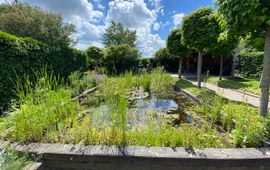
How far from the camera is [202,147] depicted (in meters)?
2.23

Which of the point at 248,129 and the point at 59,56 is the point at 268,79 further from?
the point at 59,56

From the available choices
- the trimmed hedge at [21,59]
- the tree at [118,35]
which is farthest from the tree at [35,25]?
the tree at [118,35]

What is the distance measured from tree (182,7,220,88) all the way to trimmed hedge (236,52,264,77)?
616cm

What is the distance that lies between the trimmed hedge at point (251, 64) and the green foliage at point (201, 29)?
20.2ft

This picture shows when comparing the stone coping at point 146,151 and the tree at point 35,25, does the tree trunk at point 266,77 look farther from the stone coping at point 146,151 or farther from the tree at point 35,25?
the tree at point 35,25

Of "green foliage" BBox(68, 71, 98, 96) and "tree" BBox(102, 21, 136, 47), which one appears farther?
"tree" BBox(102, 21, 136, 47)

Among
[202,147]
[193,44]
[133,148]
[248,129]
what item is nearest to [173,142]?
[202,147]

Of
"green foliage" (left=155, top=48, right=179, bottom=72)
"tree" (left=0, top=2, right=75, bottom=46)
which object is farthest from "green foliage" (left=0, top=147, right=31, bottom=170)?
"green foliage" (left=155, top=48, right=179, bottom=72)

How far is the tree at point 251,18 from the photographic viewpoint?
8.02ft

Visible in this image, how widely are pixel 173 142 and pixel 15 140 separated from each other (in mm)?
1946

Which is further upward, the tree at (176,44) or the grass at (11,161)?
the tree at (176,44)

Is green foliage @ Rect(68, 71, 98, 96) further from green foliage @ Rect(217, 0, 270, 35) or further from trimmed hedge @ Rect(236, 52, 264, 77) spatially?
trimmed hedge @ Rect(236, 52, 264, 77)

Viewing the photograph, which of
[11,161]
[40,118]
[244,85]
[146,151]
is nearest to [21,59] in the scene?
[40,118]

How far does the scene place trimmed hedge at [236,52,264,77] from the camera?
11.1 metres
